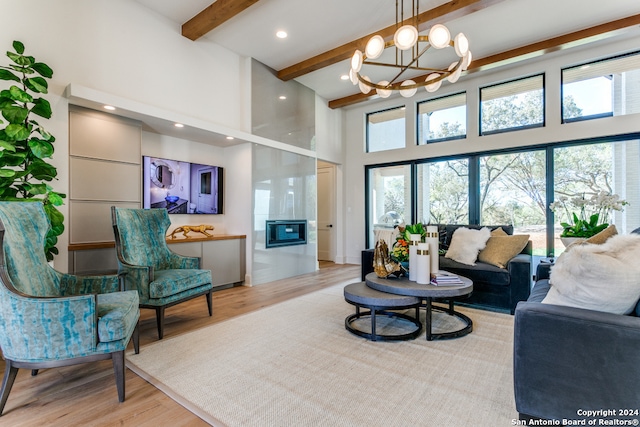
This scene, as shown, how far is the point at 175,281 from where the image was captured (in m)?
2.82

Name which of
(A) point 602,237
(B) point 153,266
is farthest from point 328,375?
(A) point 602,237

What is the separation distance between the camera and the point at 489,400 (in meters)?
1.73

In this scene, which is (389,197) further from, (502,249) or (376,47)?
(376,47)

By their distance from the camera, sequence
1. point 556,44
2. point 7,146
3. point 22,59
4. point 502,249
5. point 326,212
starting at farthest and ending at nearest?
point 326,212 → point 556,44 → point 502,249 → point 22,59 → point 7,146

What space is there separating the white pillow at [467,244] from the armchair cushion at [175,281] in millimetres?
2890

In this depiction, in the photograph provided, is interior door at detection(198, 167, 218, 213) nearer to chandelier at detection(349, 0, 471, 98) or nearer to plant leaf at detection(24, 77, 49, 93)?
plant leaf at detection(24, 77, 49, 93)

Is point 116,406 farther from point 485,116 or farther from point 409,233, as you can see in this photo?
point 485,116

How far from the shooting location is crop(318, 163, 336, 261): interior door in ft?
23.8

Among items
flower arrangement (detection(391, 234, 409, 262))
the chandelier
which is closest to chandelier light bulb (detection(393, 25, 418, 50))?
the chandelier

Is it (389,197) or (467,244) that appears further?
(389,197)

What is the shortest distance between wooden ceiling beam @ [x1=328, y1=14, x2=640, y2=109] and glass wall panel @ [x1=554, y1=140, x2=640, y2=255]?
144cm

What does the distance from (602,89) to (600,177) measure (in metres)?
1.25

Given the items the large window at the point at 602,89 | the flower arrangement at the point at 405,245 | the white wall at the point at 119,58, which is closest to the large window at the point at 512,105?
the large window at the point at 602,89

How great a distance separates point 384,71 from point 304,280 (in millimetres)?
3743
